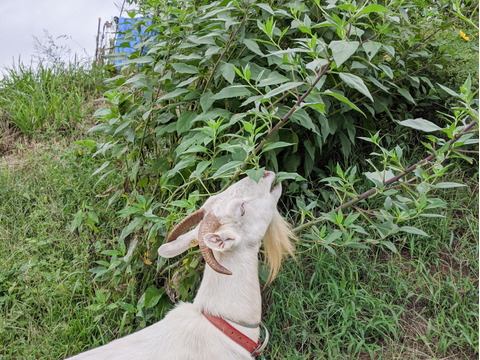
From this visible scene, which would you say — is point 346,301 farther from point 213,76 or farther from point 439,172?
point 213,76

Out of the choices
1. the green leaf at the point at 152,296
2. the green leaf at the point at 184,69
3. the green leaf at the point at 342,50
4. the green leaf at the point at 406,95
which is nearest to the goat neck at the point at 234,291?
the green leaf at the point at 152,296

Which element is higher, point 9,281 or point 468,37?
point 468,37

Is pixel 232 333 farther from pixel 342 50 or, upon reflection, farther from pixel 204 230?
pixel 342 50

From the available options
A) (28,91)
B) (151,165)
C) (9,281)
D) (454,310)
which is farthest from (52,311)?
(28,91)

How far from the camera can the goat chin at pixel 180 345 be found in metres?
2.19

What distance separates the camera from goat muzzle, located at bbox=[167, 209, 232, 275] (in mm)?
1961

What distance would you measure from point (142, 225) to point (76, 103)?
377cm

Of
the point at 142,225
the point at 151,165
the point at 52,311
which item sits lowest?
the point at 52,311

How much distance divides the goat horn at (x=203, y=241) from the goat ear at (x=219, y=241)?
0.03 metres

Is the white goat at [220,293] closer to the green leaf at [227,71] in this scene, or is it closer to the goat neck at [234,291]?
the goat neck at [234,291]

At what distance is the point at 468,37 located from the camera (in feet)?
13.6

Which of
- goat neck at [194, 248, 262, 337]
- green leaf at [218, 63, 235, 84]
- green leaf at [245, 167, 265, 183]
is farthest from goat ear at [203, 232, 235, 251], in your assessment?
green leaf at [218, 63, 235, 84]

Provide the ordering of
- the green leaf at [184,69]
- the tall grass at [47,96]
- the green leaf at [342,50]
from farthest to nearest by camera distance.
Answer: the tall grass at [47,96]
the green leaf at [184,69]
the green leaf at [342,50]

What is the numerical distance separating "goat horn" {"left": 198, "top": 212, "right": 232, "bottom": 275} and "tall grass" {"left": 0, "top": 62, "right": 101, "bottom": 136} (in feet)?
13.8
